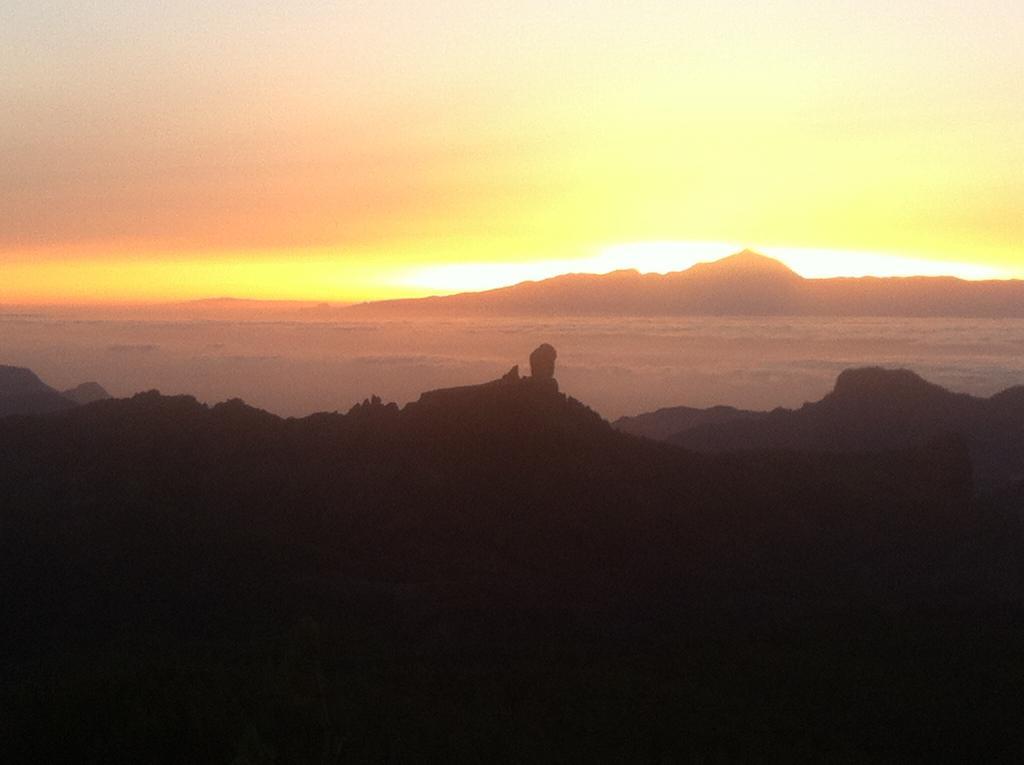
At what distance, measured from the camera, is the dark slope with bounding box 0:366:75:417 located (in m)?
81.4

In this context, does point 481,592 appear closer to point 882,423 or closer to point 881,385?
point 882,423

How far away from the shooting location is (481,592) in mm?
32125

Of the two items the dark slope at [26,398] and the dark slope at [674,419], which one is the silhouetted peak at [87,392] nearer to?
the dark slope at [26,398]

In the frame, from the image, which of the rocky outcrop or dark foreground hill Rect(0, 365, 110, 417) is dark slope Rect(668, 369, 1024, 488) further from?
dark foreground hill Rect(0, 365, 110, 417)

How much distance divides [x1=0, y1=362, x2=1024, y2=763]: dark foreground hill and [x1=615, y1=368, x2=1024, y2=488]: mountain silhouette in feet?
74.4

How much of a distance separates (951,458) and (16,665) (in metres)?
34.6

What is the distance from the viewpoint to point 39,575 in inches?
1225

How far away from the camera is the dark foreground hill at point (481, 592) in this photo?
17297 mm

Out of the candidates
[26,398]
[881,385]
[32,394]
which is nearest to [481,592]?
[881,385]

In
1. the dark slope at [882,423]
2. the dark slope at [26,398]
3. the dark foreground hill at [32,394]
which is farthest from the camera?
the dark foreground hill at [32,394]

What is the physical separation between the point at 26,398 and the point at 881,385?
6072cm

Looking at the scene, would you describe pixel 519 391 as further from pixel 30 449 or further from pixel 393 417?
pixel 30 449

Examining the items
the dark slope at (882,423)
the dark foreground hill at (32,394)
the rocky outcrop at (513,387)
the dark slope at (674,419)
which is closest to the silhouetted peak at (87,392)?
the dark foreground hill at (32,394)

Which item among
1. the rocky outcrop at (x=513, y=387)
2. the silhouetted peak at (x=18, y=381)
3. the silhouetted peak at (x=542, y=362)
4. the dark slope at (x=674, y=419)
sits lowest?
the dark slope at (x=674, y=419)
